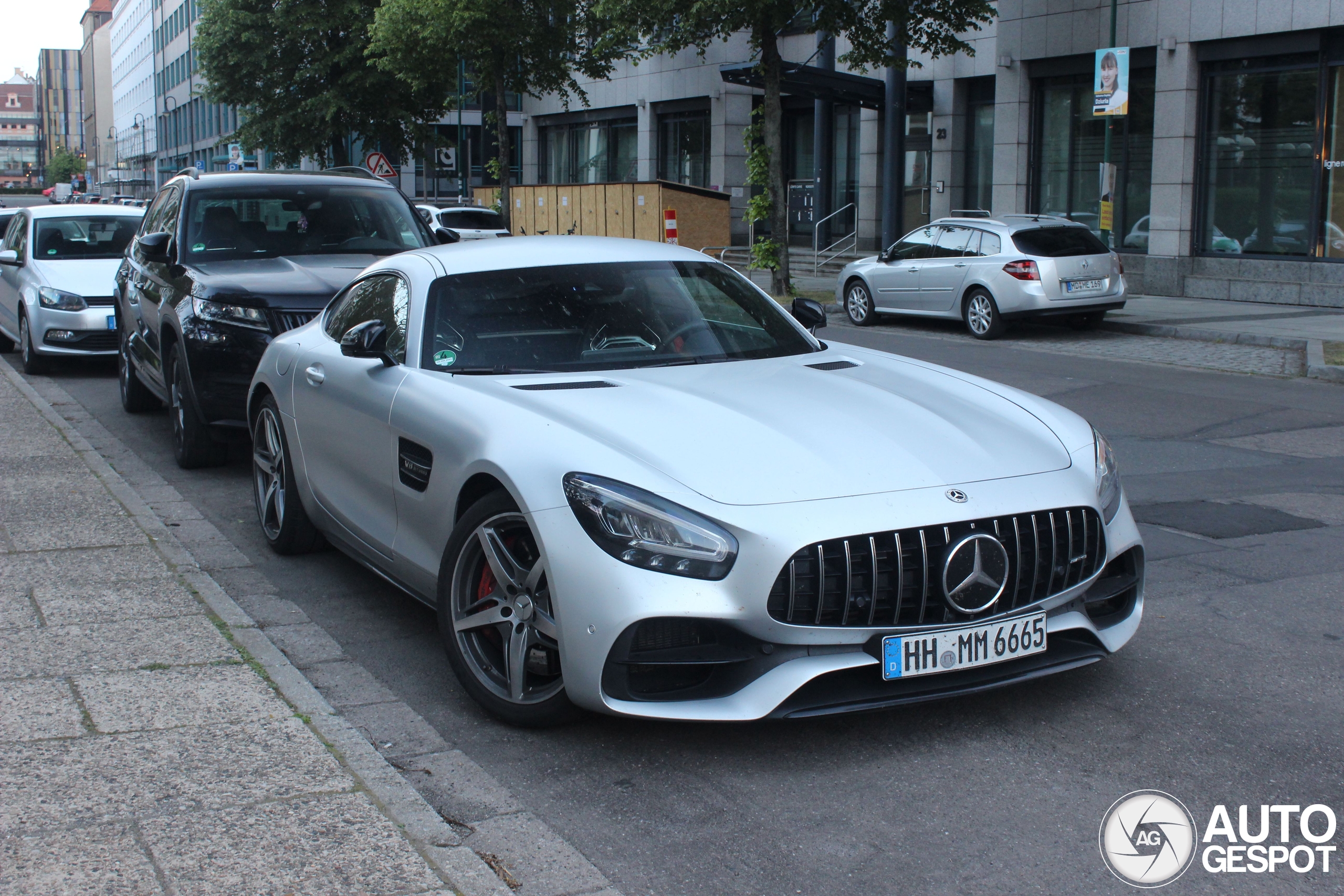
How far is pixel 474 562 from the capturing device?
13.9 feet

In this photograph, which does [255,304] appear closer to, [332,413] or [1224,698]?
[332,413]

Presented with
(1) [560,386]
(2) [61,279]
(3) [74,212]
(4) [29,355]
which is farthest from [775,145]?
(1) [560,386]

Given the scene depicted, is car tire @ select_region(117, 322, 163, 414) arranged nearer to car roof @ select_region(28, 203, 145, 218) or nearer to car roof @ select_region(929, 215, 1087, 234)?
car roof @ select_region(28, 203, 145, 218)

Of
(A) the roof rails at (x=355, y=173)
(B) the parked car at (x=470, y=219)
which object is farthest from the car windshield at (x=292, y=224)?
(B) the parked car at (x=470, y=219)

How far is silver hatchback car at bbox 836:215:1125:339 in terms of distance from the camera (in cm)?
1678

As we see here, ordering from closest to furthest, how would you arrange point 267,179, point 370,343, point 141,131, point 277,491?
point 370,343 < point 277,491 < point 267,179 < point 141,131

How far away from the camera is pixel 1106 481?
4359 millimetres

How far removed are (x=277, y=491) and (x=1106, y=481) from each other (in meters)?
3.81

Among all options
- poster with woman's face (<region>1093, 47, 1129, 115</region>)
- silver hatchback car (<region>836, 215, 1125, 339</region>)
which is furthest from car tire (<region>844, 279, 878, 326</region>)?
poster with woman's face (<region>1093, 47, 1129, 115</region>)

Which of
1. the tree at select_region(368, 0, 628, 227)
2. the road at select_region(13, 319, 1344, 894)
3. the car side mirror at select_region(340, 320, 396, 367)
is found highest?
the tree at select_region(368, 0, 628, 227)

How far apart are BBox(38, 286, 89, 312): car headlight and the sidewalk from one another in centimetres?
811

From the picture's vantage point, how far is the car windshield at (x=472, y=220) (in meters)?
28.7

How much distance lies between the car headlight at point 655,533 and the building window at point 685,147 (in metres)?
33.6

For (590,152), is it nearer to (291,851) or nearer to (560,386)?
(560,386)
